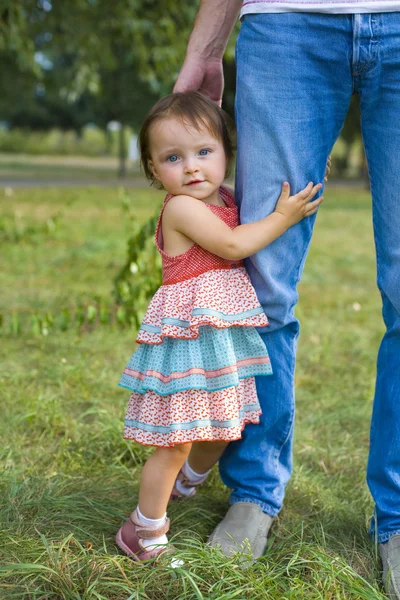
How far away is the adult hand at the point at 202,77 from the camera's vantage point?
2.00m

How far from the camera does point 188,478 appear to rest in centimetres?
220

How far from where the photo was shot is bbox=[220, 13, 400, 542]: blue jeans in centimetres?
172

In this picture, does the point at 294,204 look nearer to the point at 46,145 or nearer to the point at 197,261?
the point at 197,261

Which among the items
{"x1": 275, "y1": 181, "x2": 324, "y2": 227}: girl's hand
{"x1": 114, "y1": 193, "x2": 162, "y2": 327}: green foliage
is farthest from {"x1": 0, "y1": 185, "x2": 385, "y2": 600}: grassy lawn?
{"x1": 275, "y1": 181, "x2": 324, "y2": 227}: girl's hand

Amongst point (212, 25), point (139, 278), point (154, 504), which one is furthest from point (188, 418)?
point (139, 278)

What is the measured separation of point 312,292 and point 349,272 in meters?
1.01

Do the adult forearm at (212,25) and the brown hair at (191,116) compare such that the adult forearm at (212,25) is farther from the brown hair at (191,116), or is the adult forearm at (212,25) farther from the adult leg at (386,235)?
the adult leg at (386,235)

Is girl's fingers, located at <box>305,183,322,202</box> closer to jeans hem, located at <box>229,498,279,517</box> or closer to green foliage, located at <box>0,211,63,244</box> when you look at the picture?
jeans hem, located at <box>229,498,279,517</box>

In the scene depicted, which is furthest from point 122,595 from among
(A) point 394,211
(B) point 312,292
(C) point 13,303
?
(B) point 312,292

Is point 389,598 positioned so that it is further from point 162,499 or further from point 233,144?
point 233,144

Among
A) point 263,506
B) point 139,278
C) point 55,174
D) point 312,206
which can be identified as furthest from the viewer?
point 55,174

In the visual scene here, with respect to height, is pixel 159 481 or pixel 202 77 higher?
pixel 202 77

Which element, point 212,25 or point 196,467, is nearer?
point 212,25

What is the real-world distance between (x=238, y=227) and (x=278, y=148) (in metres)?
0.22
